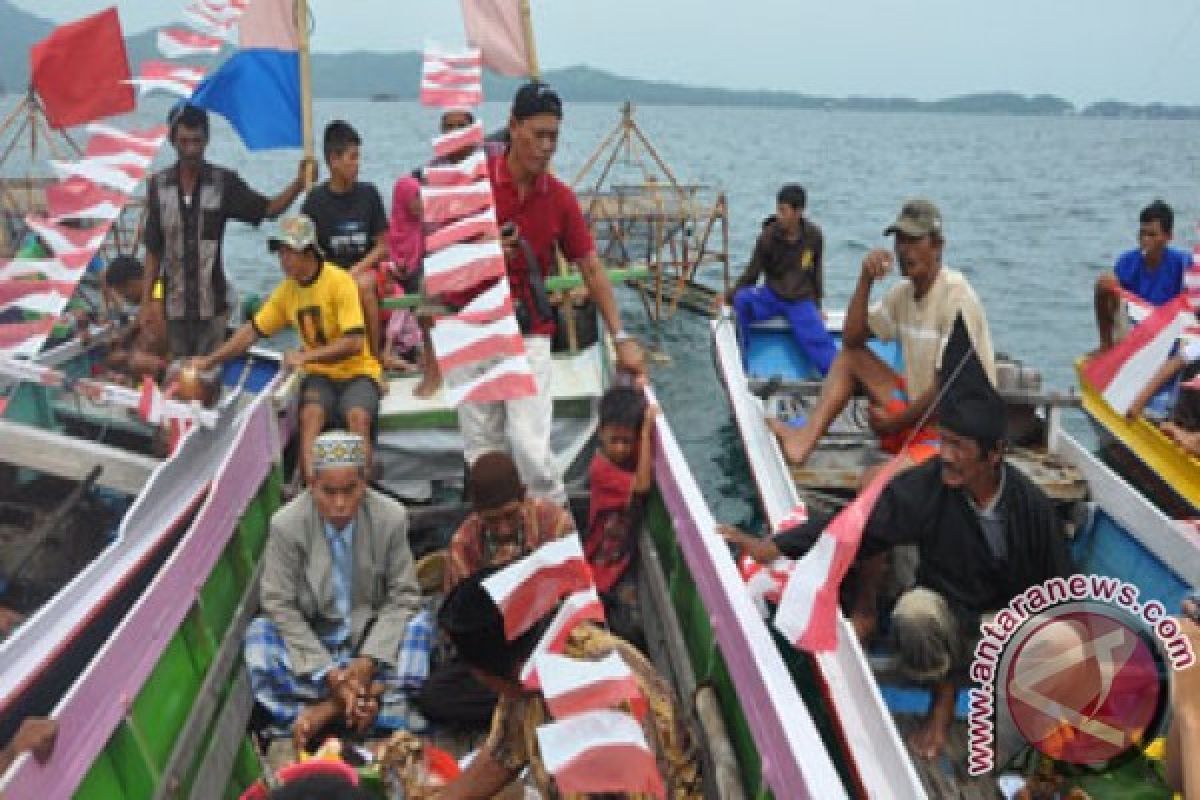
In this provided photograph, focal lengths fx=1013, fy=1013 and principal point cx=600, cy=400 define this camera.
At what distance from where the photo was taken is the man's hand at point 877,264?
488cm

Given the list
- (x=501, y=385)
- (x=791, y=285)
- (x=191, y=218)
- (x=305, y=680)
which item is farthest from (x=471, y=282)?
(x=791, y=285)

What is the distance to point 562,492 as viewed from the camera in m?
4.87

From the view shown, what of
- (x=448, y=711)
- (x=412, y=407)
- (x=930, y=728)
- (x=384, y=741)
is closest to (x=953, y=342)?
(x=930, y=728)

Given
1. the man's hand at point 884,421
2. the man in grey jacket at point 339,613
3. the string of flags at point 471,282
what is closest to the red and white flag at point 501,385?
the string of flags at point 471,282

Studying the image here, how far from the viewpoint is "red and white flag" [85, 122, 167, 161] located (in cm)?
539

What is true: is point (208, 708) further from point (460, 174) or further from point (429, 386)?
point (429, 386)

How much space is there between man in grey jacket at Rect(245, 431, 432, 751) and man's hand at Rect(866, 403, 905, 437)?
249 cm

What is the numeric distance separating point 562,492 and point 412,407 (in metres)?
1.40

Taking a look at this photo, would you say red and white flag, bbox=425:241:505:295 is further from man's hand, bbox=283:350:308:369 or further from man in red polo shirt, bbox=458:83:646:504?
man's hand, bbox=283:350:308:369

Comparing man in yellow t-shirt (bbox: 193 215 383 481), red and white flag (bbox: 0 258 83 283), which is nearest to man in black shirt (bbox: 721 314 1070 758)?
man in yellow t-shirt (bbox: 193 215 383 481)

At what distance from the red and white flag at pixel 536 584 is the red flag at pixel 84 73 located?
4657mm

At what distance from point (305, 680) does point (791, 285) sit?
6.45 meters

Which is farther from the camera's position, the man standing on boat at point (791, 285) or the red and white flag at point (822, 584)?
the man standing on boat at point (791, 285)

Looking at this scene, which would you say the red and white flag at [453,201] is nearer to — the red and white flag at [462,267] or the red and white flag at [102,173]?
the red and white flag at [462,267]
